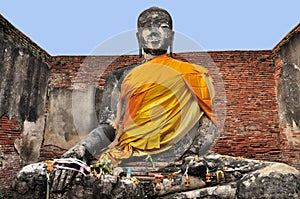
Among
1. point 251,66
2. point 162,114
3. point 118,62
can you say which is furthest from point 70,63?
point 162,114

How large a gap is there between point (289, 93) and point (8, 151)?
5490 millimetres

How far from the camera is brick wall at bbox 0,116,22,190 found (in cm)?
537

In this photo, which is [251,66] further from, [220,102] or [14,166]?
[14,166]

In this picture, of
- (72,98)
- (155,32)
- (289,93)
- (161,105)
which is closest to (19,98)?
(72,98)

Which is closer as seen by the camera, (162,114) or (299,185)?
(299,185)

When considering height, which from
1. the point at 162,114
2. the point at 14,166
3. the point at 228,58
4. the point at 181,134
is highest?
the point at 228,58

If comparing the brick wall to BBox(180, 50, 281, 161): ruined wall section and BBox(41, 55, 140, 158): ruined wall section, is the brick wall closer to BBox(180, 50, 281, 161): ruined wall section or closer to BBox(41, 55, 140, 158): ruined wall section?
BBox(41, 55, 140, 158): ruined wall section

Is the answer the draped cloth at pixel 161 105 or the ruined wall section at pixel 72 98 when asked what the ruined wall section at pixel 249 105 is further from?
the draped cloth at pixel 161 105

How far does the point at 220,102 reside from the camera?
658cm

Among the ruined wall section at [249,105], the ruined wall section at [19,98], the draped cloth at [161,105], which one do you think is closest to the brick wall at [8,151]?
the ruined wall section at [19,98]

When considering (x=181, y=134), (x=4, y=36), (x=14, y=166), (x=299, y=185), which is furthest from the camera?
(x=14, y=166)

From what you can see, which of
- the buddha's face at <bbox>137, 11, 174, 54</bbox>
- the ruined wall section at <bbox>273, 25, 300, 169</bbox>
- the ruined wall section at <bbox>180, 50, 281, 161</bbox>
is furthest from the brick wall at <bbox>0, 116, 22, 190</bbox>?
the ruined wall section at <bbox>273, 25, 300, 169</bbox>

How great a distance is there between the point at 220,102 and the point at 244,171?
15.0 ft

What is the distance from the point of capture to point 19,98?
5.75 metres
